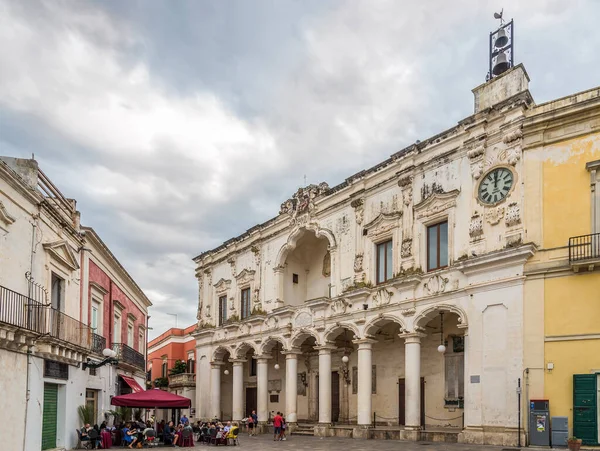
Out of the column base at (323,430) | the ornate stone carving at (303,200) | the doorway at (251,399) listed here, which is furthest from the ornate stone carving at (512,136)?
the doorway at (251,399)

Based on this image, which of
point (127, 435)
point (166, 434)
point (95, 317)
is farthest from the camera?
point (95, 317)

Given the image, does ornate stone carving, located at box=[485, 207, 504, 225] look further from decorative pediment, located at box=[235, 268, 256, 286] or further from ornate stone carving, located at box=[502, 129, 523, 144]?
decorative pediment, located at box=[235, 268, 256, 286]

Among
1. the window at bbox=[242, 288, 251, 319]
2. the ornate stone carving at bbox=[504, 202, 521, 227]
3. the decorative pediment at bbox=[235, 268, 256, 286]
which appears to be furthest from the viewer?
the window at bbox=[242, 288, 251, 319]

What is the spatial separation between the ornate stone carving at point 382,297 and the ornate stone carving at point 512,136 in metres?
6.99

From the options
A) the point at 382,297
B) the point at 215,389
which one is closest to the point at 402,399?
the point at 382,297

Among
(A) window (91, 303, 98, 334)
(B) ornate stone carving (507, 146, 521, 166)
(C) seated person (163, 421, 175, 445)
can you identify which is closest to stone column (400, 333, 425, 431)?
(B) ornate stone carving (507, 146, 521, 166)

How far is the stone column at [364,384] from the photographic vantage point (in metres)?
23.5

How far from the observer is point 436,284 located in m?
21.0

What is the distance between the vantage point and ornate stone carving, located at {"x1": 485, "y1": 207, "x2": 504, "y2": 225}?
19.1 metres

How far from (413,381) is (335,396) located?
7753 mm

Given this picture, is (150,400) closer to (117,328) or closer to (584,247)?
(117,328)

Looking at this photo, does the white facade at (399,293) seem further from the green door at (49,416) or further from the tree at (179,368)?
the green door at (49,416)

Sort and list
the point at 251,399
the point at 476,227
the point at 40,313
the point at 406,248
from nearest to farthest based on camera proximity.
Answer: the point at 40,313 → the point at 476,227 → the point at 406,248 → the point at 251,399

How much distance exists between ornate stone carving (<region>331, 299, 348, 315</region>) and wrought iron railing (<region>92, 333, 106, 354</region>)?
930 cm
